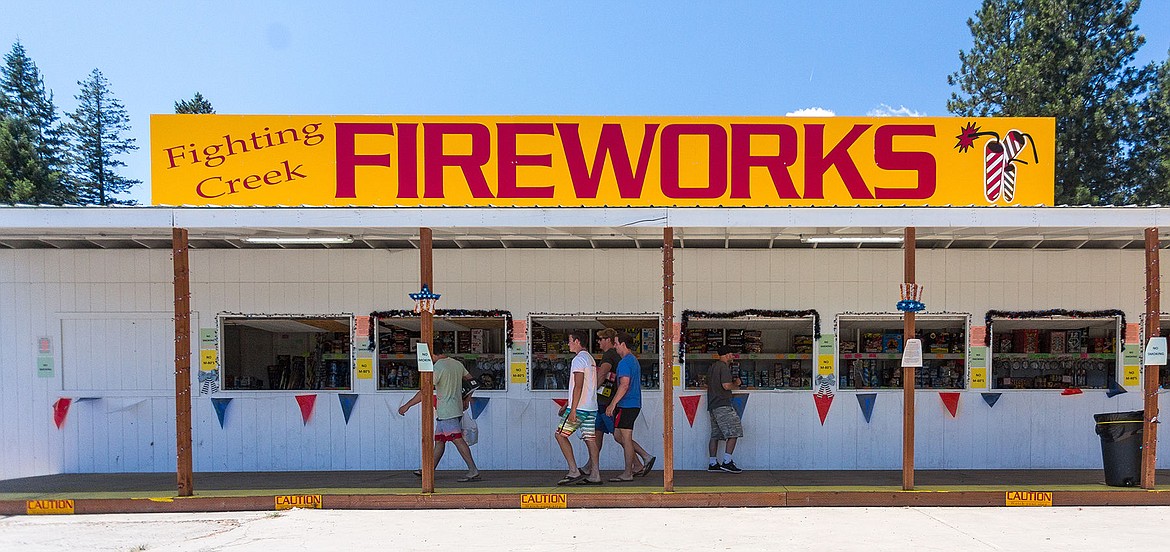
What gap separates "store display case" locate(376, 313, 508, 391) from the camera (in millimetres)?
9797

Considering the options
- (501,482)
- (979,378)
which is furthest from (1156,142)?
(501,482)

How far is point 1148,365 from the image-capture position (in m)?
7.75

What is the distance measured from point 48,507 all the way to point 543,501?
14.9ft

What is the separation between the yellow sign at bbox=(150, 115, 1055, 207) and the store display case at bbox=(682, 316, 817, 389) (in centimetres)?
161

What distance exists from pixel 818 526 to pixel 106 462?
7.78 meters

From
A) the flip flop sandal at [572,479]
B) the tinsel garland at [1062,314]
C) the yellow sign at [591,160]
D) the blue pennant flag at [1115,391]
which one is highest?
the yellow sign at [591,160]

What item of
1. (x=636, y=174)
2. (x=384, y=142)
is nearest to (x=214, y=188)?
(x=384, y=142)

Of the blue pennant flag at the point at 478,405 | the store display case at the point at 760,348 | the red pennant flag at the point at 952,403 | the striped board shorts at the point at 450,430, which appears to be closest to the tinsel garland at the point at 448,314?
the blue pennant flag at the point at 478,405

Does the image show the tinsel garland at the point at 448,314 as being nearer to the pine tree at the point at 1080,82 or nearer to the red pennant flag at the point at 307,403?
the red pennant flag at the point at 307,403

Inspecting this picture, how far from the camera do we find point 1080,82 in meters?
25.4

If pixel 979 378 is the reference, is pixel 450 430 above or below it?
below

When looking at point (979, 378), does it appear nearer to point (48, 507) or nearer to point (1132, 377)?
point (1132, 377)

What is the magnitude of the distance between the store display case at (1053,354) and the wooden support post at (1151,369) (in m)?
1.82

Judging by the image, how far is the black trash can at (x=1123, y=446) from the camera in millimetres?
8039
